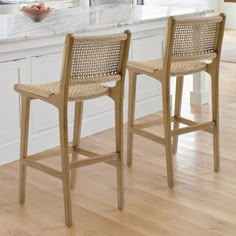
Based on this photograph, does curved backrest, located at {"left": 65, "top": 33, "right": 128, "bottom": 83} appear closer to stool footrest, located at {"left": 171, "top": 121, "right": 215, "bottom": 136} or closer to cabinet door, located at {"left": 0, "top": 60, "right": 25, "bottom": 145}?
stool footrest, located at {"left": 171, "top": 121, "right": 215, "bottom": 136}

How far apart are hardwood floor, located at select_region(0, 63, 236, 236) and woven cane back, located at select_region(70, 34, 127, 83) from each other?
72 cm

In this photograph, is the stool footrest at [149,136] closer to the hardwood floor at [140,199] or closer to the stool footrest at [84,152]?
the hardwood floor at [140,199]

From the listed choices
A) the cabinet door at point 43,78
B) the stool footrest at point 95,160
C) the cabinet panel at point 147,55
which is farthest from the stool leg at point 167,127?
the cabinet panel at point 147,55

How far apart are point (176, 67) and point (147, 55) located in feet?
4.29

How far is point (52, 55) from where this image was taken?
158 inches

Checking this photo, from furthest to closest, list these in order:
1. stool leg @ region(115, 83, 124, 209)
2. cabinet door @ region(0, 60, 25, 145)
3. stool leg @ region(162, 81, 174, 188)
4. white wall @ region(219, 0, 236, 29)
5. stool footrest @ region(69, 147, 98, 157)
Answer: white wall @ region(219, 0, 236, 29) → cabinet door @ region(0, 60, 25, 145) → stool leg @ region(162, 81, 174, 188) → stool footrest @ region(69, 147, 98, 157) → stool leg @ region(115, 83, 124, 209)

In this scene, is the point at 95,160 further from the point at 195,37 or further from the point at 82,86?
the point at 195,37

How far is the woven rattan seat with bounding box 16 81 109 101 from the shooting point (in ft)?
9.55

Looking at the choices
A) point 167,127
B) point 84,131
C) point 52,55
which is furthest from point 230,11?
point 167,127

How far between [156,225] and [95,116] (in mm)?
1699

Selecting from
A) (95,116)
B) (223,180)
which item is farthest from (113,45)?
(95,116)

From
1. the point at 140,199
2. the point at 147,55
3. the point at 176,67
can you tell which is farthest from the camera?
the point at 147,55

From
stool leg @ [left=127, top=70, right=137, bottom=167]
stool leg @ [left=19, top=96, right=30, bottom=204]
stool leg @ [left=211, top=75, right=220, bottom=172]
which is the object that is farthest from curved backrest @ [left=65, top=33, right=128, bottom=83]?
stool leg @ [left=211, top=75, right=220, bottom=172]

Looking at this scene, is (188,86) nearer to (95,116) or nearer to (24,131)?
(95,116)
